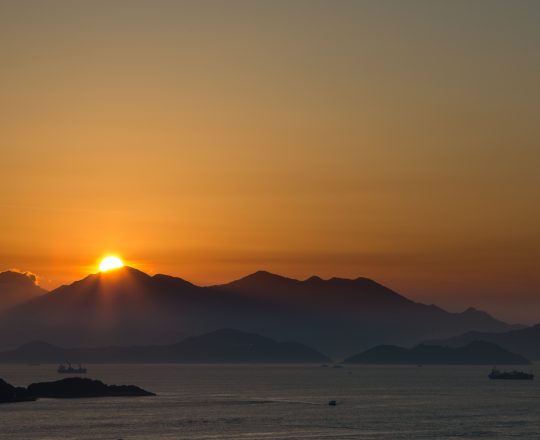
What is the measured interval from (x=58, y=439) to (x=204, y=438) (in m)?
20.0

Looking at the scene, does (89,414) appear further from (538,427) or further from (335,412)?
(538,427)

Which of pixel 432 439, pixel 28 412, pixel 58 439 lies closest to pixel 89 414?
pixel 28 412

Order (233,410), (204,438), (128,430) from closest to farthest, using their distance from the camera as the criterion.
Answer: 1. (204,438)
2. (128,430)
3. (233,410)

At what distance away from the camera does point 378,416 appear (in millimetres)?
176750

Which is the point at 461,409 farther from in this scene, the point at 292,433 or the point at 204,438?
the point at 204,438

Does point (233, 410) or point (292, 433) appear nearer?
point (292, 433)

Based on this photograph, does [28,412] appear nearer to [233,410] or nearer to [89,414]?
[89,414]

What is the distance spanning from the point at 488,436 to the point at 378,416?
1327 inches

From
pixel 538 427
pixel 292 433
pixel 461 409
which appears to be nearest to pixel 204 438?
pixel 292 433

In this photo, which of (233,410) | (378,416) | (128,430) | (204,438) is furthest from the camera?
(233,410)

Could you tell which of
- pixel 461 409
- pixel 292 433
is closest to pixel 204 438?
pixel 292 433

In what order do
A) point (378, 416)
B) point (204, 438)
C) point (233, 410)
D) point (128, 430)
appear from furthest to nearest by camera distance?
point (233, 410)
point (378, 416)
point (128, 430)
point (204, 438)

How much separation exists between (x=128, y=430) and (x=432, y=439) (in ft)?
145

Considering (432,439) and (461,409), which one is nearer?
(432,439)
